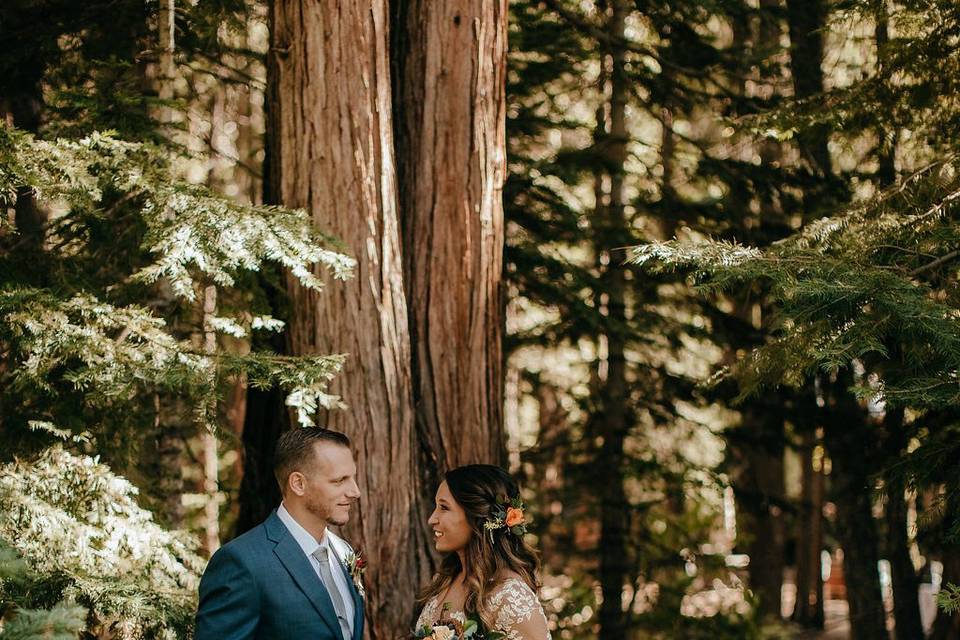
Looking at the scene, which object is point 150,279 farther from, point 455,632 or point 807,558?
point 807,558

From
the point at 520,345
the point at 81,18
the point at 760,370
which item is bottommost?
the point at 760,370

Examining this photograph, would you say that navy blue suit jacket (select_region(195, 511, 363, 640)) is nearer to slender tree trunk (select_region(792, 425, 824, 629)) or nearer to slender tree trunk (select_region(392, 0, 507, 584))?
slender tree trunk (select_region(392, 0, 507, 584))

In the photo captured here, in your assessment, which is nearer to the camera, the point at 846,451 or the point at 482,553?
the point at 482,553

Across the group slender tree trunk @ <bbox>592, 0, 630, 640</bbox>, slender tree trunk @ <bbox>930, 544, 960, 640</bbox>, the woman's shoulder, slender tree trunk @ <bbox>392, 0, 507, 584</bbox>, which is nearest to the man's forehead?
the woman's shoulder

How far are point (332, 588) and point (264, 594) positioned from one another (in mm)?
432

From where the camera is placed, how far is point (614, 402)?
35.0 feet

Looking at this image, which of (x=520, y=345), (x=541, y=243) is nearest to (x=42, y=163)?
(x=541, y=243)

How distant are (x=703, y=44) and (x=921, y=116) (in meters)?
3.43

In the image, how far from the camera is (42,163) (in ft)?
16.8

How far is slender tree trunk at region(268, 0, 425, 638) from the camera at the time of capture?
19.1 feet

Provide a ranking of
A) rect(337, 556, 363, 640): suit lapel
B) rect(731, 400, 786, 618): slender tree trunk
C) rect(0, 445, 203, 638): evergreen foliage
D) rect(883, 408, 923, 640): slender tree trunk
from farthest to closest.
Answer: rect(731, 400, 786, 618): slender tree trunk → rect(883, 408, 923, 640): slender tree trunk → rect(0, 445, 203, 638): evergreen foliage → rect(337, 556, 363, 640): suit lapel

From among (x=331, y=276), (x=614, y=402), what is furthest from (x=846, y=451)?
(x=331, y=276)

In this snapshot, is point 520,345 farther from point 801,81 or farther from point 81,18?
point 81,18

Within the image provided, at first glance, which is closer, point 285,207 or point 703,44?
point 285,207
